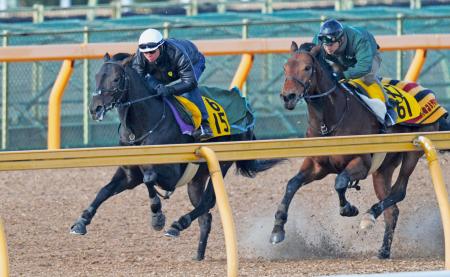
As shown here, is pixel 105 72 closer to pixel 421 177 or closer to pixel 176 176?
pixel 176 176

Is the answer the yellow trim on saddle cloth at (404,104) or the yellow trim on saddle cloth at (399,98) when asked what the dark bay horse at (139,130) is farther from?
the yellow trim on saddle cloth at (404,104)

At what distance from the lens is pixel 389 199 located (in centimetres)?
931

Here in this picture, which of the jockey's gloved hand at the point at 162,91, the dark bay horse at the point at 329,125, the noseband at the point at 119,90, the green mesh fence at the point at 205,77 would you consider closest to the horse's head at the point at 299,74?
the dark bay horse at the point at 329,125

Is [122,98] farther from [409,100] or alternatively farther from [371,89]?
[409,100]

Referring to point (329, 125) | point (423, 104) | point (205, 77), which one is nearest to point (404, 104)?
point (423, 104)

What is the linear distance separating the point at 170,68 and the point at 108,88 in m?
0.72

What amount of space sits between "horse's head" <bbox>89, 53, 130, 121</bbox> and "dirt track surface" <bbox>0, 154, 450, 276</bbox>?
3.55 feet

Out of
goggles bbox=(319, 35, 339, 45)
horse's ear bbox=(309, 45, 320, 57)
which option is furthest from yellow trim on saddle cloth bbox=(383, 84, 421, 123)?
horse's ear bbox=(309, 45, 320, 57)

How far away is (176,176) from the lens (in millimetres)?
8922

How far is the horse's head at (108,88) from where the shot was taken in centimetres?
867

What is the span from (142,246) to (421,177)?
12.7 feet

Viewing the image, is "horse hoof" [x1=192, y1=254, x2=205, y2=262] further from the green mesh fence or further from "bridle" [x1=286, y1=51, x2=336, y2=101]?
the green mesh fence

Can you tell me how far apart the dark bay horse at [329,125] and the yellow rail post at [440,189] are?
6.08 ft

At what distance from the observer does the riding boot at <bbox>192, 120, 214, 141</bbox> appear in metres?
9.22
